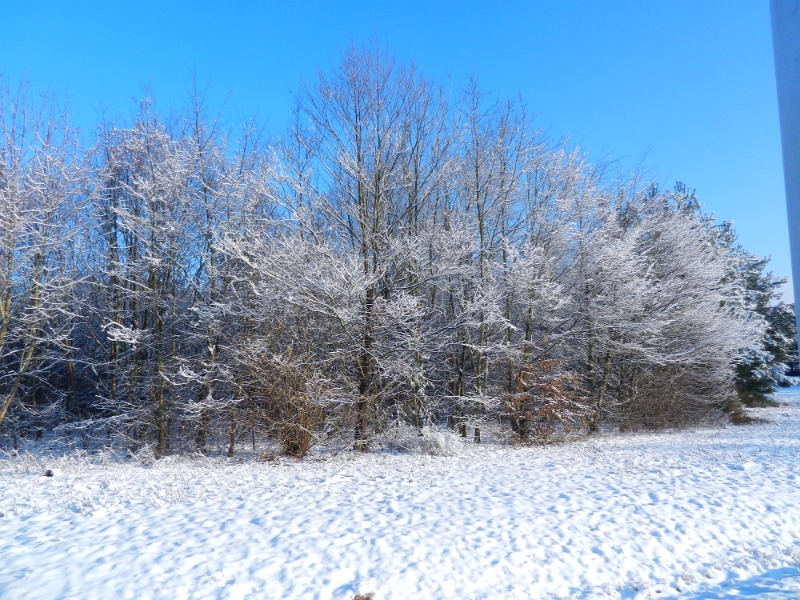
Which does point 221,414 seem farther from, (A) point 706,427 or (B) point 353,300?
(A) point 706,427

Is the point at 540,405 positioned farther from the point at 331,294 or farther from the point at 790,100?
the point at 790,100

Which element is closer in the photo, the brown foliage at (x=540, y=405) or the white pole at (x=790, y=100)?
the white pole at (x=790, y=100)

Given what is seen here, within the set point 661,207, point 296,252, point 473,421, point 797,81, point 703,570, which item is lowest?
point 703,570

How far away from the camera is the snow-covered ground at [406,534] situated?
185 inches

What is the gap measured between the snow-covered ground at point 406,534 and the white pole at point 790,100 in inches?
168

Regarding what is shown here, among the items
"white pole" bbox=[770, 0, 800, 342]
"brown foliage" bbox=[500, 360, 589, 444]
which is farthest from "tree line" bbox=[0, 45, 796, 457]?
"white pole" bbox=[770, 0, 800, 342]

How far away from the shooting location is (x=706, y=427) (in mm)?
20156

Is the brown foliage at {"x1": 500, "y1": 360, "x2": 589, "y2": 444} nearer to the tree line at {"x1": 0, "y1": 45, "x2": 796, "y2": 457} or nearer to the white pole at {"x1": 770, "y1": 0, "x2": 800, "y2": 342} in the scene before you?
the tree line at {"x1": 0, "y1": 45, "x2": 796, "y2": 457}

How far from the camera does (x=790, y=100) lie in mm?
1402

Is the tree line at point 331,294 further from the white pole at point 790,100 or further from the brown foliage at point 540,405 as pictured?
the white pole at point 790,100

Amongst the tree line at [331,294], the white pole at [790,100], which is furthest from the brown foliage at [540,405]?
the white pole at [790,100]

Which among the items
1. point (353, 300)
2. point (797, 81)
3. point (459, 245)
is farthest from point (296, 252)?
point (797, 81)

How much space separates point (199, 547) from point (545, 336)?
12.3 m

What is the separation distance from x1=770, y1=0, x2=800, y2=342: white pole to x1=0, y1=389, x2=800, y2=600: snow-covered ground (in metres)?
4.27
